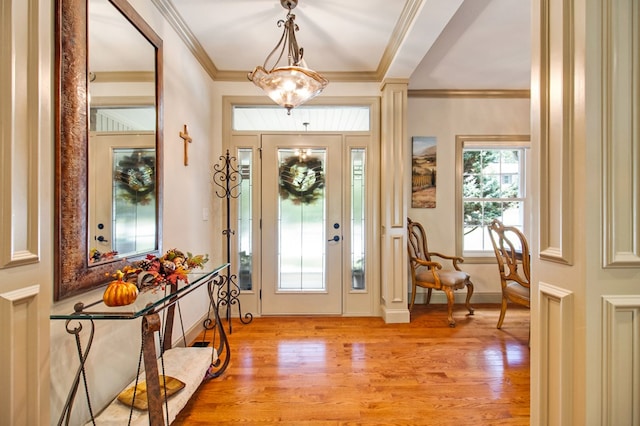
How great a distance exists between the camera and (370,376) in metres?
2.17

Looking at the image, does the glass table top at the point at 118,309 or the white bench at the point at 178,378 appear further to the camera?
the white bench at the point at 178,378

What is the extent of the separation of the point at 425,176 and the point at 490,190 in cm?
95

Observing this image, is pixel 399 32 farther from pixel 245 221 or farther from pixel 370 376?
pixel 370 376

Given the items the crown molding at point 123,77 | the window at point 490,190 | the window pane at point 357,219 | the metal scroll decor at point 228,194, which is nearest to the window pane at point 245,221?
the metal scroll decor at point 228,194

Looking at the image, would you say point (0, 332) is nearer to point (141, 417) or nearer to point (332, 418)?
point (141, 417)

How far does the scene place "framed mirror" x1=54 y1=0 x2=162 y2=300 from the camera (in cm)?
132

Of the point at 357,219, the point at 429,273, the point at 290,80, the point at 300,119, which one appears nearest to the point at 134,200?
the point at 290,80

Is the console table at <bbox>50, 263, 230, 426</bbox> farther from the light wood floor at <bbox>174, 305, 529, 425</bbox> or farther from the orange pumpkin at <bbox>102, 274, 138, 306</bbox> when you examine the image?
the light wood floor at <bbox>174, 305, 529, 425</bbox>

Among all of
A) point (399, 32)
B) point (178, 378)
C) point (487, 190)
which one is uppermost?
point (399, 32)

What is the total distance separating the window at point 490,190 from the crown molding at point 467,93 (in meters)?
0.65

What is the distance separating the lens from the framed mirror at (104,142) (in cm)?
132

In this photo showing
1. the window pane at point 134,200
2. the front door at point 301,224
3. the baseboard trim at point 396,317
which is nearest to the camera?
the window pane at point 134,200

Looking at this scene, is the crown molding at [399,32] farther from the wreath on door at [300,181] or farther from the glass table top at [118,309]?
the glass table top at [118,309]

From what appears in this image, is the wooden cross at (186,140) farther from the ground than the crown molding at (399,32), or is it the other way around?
the crown molding at (399,32)
